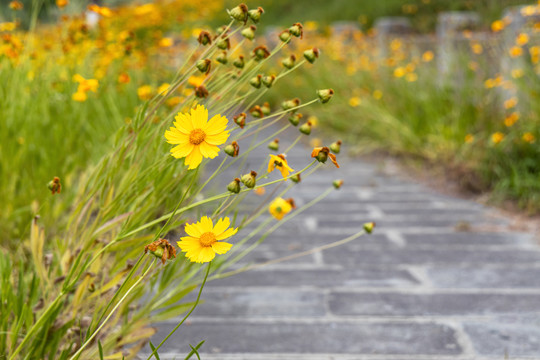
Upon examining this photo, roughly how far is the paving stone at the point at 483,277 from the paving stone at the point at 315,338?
423mm

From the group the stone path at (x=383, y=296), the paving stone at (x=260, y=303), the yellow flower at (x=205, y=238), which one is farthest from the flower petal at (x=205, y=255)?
the paving stone at (x=260, y=303)

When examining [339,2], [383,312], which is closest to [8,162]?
[383,312]

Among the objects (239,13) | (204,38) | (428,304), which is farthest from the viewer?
(428,304)

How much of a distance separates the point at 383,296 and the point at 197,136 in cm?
134

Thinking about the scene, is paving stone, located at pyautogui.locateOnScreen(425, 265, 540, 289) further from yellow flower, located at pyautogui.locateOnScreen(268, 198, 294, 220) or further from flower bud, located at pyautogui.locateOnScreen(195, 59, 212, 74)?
flower bud, located at pyautogui.locateOnScreen(195, 59, 212, 74)

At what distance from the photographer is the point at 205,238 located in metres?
0.94

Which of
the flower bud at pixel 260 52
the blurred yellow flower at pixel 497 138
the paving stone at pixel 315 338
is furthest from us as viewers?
the blurred yellow flower at pixel 497 138

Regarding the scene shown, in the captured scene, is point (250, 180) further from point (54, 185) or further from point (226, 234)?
point (54, 185)

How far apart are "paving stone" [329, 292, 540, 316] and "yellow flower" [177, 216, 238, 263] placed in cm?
113

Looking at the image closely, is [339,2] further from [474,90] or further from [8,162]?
[8,162]

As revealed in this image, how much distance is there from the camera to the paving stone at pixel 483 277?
2244 millimetres

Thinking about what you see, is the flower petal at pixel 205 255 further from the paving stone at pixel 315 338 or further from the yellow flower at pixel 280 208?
the paving stone at pixel 315 338

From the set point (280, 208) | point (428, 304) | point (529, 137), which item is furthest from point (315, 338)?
point (529, 137)

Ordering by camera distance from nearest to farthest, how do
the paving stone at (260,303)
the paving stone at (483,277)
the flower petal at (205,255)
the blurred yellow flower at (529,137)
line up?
the flower petal at (205,255) < the paving stone at (260,303) < the paving stone at (483,277) < the blurred yellow flower at (529,137)
